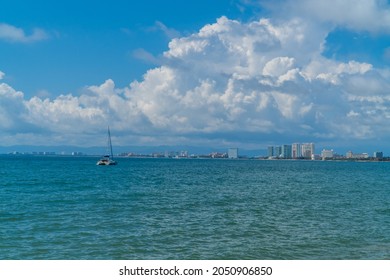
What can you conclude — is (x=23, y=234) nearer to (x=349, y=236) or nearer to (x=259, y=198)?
(x=349, y=236)

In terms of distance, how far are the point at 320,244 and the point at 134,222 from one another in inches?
585

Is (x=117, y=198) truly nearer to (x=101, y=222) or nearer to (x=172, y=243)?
(x=101, y=222)

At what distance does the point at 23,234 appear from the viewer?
26875 millimetres

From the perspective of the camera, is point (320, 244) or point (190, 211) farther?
point (190, 211)

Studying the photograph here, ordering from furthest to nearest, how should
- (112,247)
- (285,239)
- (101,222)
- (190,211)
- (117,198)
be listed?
(117,198)
(190,211)
(101,222)
(285,239)
(112,247)

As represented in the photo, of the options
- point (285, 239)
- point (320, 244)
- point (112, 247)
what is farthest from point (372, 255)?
point (112, 247)

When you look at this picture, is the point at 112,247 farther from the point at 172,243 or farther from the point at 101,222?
the point at 101,222

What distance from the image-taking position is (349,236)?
87.6ft

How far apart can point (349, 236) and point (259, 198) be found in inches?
964

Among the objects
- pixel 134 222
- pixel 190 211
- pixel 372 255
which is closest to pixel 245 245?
pixel 372 255

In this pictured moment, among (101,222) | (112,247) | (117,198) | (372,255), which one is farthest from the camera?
(117,198)
